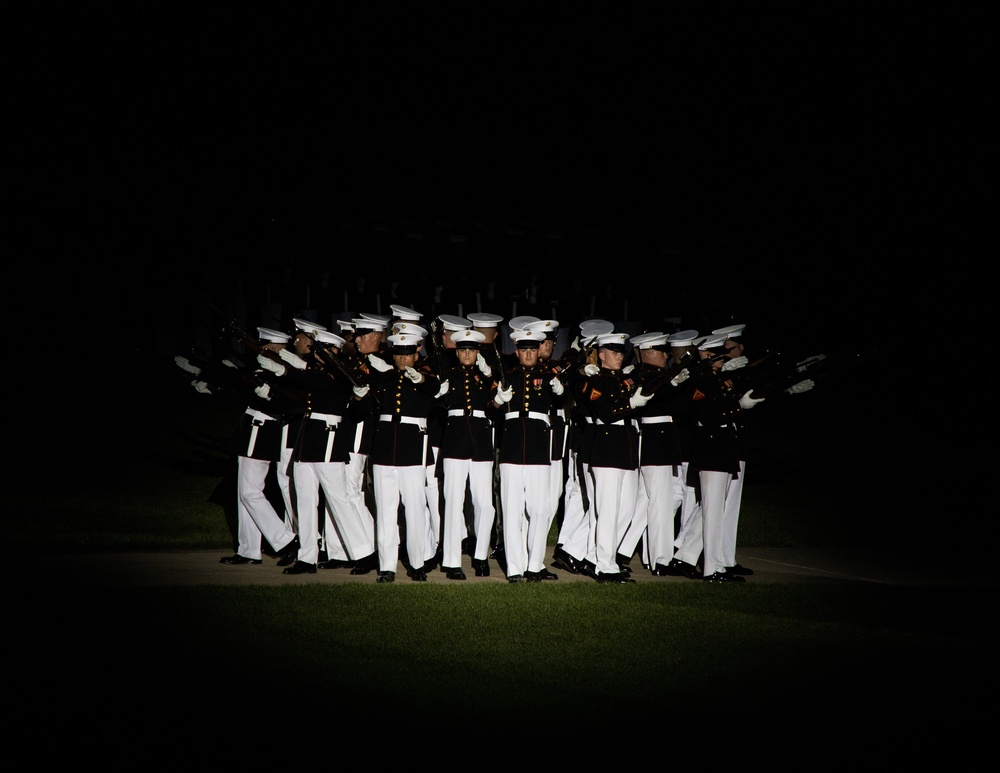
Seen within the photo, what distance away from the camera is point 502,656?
23.6 feet

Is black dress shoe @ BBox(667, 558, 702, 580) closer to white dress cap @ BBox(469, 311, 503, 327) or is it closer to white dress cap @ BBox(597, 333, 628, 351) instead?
white dress cap @ BBox(597, 333, 628, 351)

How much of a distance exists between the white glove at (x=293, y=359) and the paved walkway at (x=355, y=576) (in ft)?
5.65

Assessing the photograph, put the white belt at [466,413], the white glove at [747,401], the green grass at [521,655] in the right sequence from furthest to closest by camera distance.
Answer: the white glove at [747,401] < the white belt at [466,413] < the green grass at [521,655]

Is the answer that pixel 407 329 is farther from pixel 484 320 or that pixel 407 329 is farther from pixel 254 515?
pixel 254 515

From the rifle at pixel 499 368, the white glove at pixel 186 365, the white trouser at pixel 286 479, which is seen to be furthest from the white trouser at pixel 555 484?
the white glove at pixel 186 365

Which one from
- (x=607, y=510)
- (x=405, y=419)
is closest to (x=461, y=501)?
(x=405, y=419)

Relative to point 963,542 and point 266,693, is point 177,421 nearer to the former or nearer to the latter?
point 963,542

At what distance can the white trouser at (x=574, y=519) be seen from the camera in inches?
411

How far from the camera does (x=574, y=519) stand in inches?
423

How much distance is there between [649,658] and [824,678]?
3.35ft

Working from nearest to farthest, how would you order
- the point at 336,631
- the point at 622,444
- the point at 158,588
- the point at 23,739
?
the point at 23,739 < the point at 336,631 < the point at 158,588 < the point at 622,444

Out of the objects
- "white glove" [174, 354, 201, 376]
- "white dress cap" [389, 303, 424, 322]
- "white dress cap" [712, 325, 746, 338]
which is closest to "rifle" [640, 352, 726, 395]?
"white dress cap" [712, 325, 746, 338]

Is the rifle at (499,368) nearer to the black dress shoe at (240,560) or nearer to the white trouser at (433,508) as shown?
the white trouser at (433,508)

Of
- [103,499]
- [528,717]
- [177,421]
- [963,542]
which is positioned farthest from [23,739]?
[177,421]
